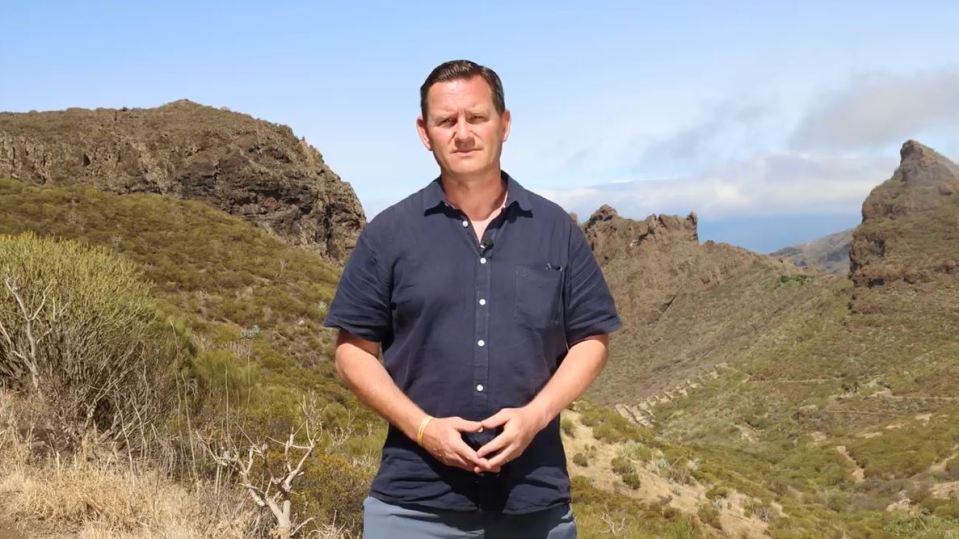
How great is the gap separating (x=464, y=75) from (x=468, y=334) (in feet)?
2.71

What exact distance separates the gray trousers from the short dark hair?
1282 millimetres

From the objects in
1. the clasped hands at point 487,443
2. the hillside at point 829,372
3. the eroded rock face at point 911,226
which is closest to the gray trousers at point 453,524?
the clasped hands at point 487,443

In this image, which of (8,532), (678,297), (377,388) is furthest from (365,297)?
(678,297)

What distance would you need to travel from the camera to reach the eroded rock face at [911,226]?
67.4 m

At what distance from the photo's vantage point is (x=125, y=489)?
5.37 meters

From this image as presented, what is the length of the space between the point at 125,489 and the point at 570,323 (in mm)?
4323

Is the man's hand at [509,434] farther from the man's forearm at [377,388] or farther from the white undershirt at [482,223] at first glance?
the white undershirt at [482,223]

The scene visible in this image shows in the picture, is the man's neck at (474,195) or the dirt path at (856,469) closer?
the man's neck at (474,195)

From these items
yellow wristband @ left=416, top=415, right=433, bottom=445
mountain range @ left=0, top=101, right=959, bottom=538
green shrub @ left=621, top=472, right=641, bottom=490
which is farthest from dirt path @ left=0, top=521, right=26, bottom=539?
green shrub @ left=621, top=472, right=641, bottom=490

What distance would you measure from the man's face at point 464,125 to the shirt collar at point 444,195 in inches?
3.5

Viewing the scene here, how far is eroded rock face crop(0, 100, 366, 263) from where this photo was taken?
39781mm

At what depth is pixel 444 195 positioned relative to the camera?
2.45 m

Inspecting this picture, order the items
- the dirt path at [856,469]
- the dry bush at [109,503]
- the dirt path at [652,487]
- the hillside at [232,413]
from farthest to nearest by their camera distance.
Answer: the dirt path at [856,469]
the dirt path at [652,487]
the hillside at [232,413]
the dry bush at [109,503]

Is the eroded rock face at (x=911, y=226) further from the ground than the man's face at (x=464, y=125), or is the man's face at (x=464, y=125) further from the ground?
the eroded rock face at (x=911, y=226)
